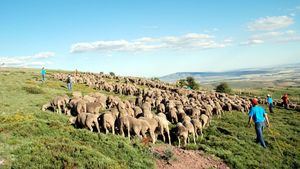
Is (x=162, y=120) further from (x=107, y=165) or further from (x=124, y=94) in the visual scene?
(x=124, y=94)

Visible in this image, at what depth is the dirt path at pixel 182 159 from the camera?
16438 mm

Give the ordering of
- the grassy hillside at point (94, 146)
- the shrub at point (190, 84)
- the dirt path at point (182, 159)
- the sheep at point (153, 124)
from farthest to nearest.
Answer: the shrub at point (190, 84)
the sheep at point (153, 124)
the dirt path at point (182, 159)
the grassy hillside at point (94, 146)

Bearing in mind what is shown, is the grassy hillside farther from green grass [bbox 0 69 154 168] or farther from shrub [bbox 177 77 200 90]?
shrub [bbox 177 77 200 90]

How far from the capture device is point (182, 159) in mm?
17188

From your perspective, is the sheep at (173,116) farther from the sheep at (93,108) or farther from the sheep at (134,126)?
the sheep at (134,126)

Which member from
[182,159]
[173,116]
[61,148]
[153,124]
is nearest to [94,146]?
[61,148]

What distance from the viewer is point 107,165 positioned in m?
14.4

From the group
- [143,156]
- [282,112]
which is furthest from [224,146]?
[282,112]

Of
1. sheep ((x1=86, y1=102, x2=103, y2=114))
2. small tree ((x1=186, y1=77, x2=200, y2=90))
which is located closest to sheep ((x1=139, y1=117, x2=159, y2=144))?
sheep ((x1=86, y1=102, x2=103, y2=114))

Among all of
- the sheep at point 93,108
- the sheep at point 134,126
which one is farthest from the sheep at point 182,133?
the sheep at point 93,108

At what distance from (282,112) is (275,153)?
22161mm

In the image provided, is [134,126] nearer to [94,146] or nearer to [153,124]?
[153,124]

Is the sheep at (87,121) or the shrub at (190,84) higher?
the sheep at (87,121)

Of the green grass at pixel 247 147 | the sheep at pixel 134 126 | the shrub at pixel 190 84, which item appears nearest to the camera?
the green grass at pixel 247 147
